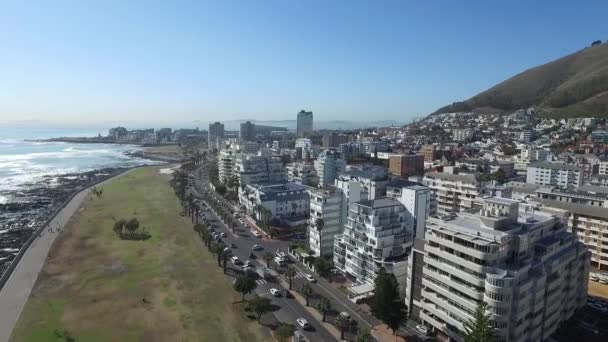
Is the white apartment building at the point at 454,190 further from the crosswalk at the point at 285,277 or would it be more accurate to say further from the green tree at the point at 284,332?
the green tree at the point at 284,332

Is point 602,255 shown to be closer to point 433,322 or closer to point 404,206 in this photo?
point 404,206

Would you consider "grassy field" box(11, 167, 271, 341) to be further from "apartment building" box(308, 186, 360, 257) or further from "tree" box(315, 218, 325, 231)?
"tree" box(315, 218, 325, 231)

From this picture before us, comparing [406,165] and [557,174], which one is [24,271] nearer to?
[406,165]

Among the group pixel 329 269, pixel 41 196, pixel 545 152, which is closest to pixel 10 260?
pixel 329 269

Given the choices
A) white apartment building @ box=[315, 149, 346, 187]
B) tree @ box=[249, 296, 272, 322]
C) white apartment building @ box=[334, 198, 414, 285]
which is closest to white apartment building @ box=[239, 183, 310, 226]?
white apartment building @ box=[315, 149, 346, 187]

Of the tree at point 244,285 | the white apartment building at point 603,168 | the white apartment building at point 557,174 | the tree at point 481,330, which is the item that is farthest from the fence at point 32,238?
the white apartment building at point 603,168

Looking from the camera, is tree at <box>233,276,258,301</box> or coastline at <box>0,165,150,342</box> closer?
coastline at <box>0,165,150,342</box>

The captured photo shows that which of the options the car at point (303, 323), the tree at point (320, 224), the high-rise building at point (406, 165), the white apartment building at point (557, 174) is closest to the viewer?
the car at point (303, 323)

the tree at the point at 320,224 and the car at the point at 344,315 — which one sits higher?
the tree at the point at 320,224
